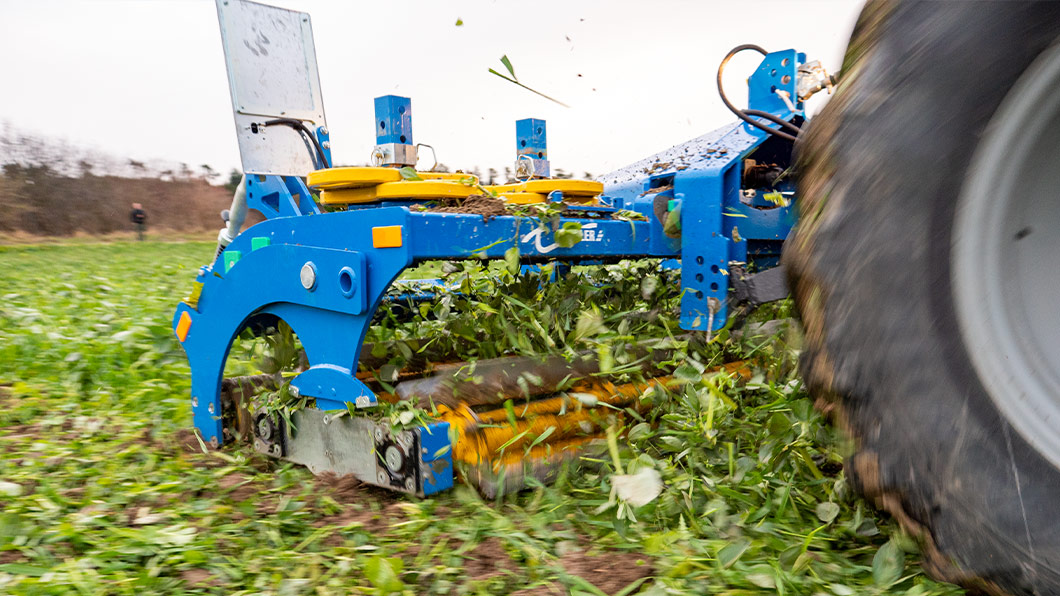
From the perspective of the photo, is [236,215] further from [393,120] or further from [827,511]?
[827,511]

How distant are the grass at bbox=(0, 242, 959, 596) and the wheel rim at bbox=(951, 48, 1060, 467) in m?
0.43

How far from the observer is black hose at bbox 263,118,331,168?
11.7 ft

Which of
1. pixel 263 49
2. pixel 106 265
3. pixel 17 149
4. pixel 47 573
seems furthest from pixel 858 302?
pixel 17 149

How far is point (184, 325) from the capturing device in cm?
303

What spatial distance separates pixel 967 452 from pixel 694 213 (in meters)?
1.59

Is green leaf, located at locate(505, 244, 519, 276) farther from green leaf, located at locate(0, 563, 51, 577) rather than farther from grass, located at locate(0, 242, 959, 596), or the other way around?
green leaf, located at locate(0, 563, 51, 577)

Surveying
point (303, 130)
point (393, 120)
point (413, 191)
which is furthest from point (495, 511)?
point (303, 130)

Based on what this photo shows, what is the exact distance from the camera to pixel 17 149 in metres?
17.9

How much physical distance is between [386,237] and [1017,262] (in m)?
1.54

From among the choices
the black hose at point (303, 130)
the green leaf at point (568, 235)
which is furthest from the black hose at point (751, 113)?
the black hose at point (303, 130)

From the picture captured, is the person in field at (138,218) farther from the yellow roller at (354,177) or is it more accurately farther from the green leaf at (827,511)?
the green leaf at (827,511)

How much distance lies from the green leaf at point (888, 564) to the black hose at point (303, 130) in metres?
2.94

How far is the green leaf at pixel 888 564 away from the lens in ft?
5.26

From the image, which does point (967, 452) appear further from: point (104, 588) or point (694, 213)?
point (104, 588)
